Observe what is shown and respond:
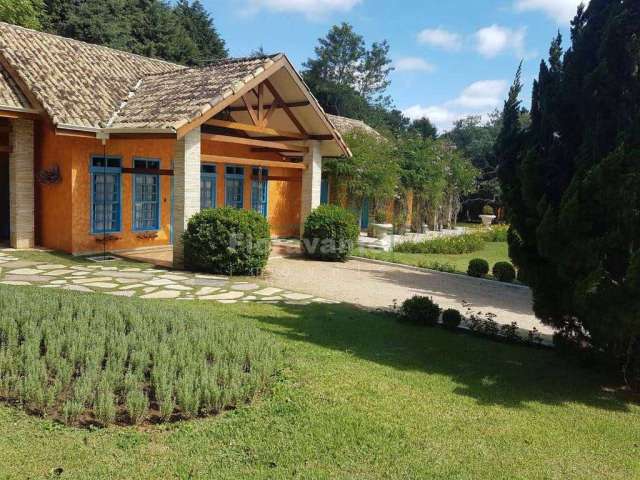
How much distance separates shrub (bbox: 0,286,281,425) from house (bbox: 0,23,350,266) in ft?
16.4

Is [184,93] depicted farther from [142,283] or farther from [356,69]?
[356,69]

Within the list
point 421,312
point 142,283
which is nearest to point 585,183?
point 421,312

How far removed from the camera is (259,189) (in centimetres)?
1742

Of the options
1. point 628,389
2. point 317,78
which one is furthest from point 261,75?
point 317,78

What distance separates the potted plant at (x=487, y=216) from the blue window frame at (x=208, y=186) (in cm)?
1911

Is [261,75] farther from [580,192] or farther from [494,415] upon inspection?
[494,415]

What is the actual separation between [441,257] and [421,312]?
10251 mm

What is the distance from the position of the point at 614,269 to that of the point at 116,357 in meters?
4.88

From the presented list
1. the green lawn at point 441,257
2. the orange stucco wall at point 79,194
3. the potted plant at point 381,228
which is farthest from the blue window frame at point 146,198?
the potted plant at point 381,228

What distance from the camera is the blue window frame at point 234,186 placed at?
16.4 m

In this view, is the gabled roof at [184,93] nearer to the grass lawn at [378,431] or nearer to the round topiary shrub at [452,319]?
the round topiary shrub at [452,319]

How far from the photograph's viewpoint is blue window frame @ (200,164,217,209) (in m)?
15.5

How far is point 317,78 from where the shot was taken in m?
56.0

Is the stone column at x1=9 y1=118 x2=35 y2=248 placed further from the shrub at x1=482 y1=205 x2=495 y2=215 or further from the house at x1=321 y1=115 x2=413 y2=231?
the shrub at x1=482 y1=205 x2=495 y2=215
